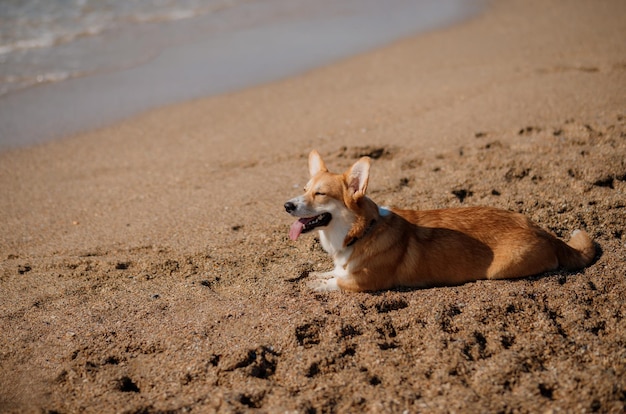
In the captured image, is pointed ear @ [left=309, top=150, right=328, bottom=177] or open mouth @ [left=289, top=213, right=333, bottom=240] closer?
open mouth @ [left=289, top=213, right=333, bottom=240]

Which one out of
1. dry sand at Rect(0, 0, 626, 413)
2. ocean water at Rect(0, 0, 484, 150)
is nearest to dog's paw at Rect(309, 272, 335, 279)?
dry sand at Rect(0, 0, 626, 413)

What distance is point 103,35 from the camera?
11016mm

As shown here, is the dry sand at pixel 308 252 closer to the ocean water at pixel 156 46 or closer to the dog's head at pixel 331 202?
the dog's head at pixel 331 202

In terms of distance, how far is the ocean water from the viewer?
7965 mm

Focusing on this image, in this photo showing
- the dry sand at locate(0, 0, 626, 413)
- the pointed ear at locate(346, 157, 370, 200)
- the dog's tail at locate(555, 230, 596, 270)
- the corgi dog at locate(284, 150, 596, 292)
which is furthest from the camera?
the dog's tail at locate(555, 230, 596, 270)

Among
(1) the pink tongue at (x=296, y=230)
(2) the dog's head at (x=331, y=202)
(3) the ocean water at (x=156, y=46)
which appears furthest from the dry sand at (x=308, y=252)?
(3) the ocean water at (x=156, y=46)

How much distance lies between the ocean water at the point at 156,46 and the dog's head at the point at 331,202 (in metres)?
4.33

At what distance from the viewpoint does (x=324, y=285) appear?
4195mm

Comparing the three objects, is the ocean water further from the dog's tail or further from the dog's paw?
the dog's tail

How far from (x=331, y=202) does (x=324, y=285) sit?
61cm

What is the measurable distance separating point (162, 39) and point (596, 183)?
8.00 meters

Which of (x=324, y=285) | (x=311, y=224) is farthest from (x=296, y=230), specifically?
(x=324, y=285)

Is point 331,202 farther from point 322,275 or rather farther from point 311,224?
point 322,275

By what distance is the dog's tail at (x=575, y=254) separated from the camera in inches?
164
